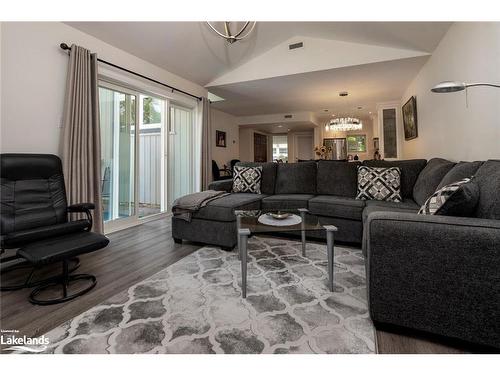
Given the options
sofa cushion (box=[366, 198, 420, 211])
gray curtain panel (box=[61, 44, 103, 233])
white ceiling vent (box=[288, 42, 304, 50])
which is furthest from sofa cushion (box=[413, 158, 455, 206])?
gray curtain panel (box=[61, 44, 103, 233])

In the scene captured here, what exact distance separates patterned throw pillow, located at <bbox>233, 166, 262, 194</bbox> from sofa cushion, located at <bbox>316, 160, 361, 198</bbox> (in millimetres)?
847

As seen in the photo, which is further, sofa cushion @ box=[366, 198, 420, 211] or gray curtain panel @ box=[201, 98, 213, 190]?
gray curtain panel @ box=[201, 98, 213, 190]

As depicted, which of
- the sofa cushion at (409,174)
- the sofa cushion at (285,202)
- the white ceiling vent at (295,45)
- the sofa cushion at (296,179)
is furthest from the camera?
the white ceiling vent at (295,45)

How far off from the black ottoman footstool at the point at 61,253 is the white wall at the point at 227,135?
4.57 meters

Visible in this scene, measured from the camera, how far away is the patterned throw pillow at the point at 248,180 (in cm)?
366

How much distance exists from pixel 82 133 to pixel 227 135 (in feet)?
14.8

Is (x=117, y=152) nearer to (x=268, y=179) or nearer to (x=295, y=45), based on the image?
(x=268, y=179)

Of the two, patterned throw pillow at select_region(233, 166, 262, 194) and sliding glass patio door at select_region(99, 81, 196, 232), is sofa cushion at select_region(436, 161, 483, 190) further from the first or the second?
sliding glass patio door at select_region(99, 81, 196, 232)

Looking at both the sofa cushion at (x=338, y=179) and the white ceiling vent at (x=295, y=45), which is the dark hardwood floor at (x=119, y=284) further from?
the white ceiling vent at (x=295, y=45)

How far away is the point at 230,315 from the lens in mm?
1551

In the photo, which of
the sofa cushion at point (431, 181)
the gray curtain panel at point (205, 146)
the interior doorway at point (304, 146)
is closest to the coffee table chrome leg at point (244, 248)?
the sofa cushion at point (431, 181)

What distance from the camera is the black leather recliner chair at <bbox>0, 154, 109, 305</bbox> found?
5.68 feet
